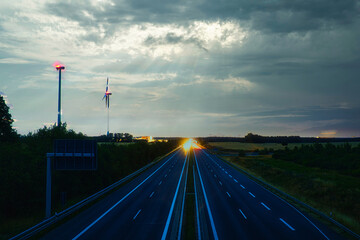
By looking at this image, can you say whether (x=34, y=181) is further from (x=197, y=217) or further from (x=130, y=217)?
(x=197, y=217)

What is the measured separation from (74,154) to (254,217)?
63.4 feet

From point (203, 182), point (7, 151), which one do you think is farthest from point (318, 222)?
point (7, 151)

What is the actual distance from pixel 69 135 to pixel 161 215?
25.3 meters

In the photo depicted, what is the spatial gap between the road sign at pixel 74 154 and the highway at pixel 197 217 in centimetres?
497

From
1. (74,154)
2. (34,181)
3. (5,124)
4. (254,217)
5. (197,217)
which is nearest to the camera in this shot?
(254,217)

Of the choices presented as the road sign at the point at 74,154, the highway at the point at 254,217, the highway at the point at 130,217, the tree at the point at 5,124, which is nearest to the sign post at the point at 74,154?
the road sign at the point at 74,154

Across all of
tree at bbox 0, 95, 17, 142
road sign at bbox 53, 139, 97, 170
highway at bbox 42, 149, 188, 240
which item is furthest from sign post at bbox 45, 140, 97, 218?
tree at bbox 0, 95, 17, 142

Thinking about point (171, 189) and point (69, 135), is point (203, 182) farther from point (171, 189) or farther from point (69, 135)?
point (69, 135)

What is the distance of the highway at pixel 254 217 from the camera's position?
20.7 metres

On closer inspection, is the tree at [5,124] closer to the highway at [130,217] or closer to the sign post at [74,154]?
the highway at [130,217]

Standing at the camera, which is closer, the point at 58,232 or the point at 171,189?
the point at 58,232

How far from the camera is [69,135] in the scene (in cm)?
4475

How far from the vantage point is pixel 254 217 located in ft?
83.1

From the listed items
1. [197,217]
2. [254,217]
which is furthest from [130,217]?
[254,217]
